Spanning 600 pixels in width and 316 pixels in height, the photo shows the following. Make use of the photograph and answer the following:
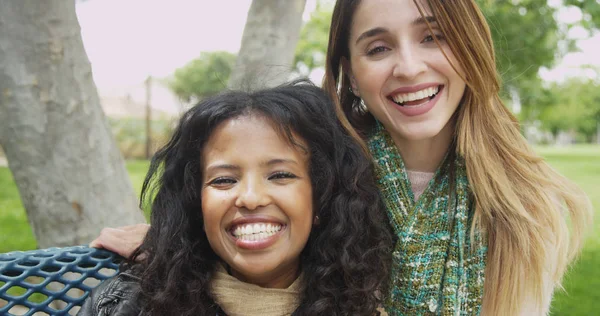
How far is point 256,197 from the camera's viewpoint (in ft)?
5.91

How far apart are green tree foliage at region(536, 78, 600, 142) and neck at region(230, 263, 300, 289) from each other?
138ft

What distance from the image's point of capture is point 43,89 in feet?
8.70

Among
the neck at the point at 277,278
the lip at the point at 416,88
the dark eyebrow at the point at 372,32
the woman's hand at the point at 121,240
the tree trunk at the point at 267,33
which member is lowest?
the neck at the point at 277,278

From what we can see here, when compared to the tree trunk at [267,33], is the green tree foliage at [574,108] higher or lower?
higher

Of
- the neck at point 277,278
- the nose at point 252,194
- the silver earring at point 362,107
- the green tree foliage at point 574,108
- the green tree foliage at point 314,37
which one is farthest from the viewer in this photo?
the green tree foliage at point 574,108

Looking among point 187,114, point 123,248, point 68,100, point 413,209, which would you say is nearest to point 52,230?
point 68,100

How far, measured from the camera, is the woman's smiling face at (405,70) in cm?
213

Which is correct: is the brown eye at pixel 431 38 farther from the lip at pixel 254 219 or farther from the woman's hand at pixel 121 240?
the woman's hand at pixel 121 240

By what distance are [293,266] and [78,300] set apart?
0.77m

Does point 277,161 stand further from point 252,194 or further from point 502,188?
point 502,188

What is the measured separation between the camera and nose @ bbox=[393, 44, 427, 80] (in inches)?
82.8

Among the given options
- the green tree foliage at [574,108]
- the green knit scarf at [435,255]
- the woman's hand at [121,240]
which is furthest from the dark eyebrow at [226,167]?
the green tree foliage at [574,108]

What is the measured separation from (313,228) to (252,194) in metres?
0.38

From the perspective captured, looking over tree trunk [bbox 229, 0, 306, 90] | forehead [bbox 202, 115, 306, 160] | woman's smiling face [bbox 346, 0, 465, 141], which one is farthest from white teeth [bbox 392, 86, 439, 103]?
tree trunk [bbox 229, 0, 306, 90]
